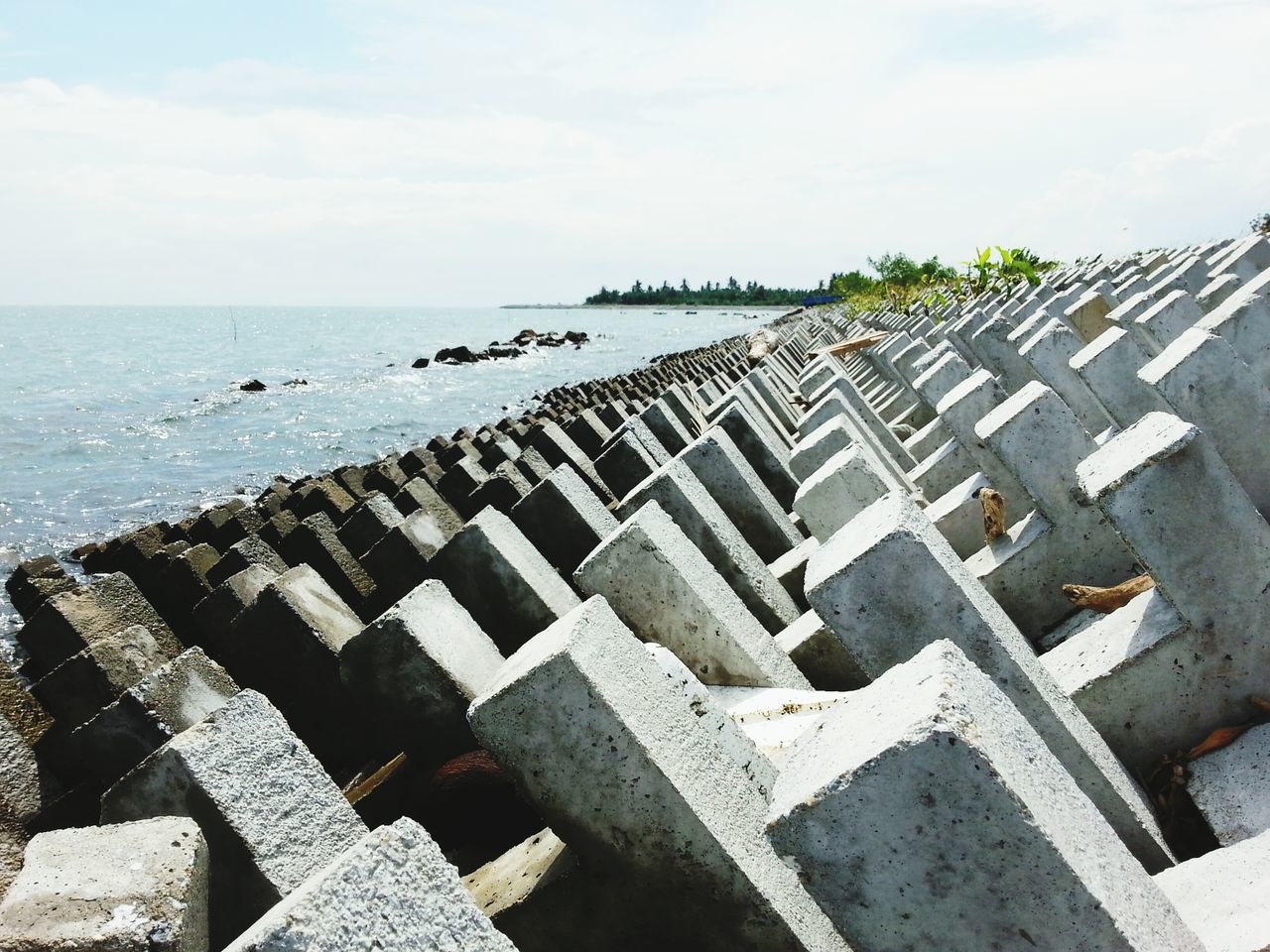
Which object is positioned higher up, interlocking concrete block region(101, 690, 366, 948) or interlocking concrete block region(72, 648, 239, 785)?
interlocking concrete block region(72, 648, 239, 785)

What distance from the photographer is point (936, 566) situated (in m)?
2.49

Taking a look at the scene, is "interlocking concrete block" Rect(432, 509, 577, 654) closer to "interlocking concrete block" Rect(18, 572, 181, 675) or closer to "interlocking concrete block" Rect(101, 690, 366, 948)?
"interlocking concrete block" Rect(18, 572, 181, 675)

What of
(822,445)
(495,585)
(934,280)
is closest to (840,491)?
(822,445)

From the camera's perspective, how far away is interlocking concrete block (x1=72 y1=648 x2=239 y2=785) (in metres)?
3.03

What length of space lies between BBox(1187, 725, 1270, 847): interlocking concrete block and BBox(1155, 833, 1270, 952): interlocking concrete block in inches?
6.8

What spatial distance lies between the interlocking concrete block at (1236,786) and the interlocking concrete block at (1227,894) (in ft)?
0.56

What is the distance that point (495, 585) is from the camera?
4039 mm

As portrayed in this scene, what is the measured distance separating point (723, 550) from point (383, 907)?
129 inches

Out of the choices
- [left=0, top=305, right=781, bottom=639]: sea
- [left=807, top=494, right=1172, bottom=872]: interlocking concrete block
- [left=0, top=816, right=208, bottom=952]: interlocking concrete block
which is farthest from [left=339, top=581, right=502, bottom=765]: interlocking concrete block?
[left=0, top=305, right=781, bottom=639]: sea

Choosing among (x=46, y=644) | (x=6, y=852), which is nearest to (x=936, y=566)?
(x=6, y=852)

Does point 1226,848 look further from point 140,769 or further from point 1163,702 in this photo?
point 140,769

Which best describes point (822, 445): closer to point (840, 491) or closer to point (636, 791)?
point (840, 491)

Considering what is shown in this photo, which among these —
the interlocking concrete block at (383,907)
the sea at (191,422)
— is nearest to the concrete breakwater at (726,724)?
the interlocking concrete block at (383,907)

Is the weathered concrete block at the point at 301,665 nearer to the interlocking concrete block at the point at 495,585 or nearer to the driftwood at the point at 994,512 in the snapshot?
the interlocking concrete block at the point at 495,585
